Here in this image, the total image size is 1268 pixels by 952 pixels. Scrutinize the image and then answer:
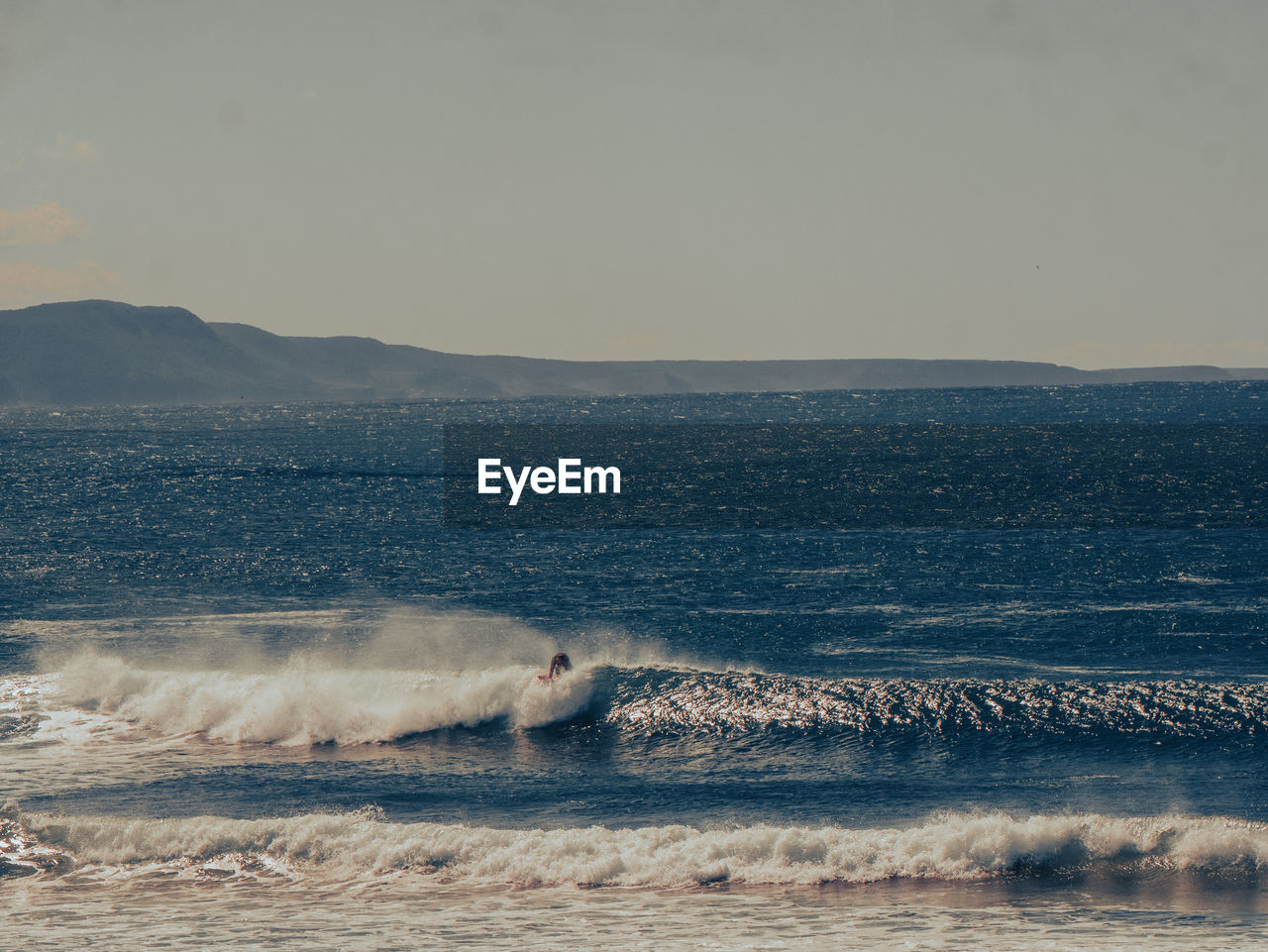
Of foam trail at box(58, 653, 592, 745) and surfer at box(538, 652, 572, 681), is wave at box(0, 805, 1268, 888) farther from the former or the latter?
surfer at box(538, 652, 572, 681)

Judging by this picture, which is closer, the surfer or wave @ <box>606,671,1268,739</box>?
wave @ <box>606,671,1268,739</box>

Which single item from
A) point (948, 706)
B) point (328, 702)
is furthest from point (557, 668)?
point (948, 706)

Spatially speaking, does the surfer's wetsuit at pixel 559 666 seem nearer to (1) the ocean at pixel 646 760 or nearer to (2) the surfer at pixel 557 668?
(2) the surfer at pixel 557 668

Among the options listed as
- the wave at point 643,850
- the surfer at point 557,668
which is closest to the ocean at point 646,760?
the wave at point 643,850

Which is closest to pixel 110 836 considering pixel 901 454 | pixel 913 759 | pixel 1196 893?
pixel 913 759

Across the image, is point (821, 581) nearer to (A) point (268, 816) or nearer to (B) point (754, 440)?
(A) point (268, 816)

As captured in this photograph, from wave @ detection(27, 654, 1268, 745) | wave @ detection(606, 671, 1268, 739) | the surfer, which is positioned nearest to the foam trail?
wave @ detection(27, 654, 1268, 745)

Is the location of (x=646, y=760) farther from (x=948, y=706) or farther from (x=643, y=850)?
(x=948, y=706)
